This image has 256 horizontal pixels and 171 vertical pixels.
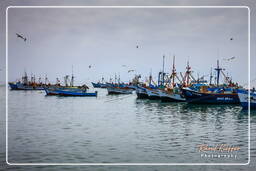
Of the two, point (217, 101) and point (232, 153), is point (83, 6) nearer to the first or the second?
point (232, 153)

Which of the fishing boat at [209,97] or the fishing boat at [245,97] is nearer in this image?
the fishing boat at [245,97]

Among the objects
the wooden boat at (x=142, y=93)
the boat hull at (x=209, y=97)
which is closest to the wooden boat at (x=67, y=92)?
the wooden boat at (x=142, y=93)

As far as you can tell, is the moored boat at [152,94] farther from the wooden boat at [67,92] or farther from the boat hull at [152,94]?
the wooden boat at [67,92]

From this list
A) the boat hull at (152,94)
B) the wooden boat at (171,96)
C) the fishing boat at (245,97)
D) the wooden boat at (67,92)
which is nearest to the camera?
the fishing boat at (245,97)

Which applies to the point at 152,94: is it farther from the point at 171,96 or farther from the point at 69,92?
the point at 69,92

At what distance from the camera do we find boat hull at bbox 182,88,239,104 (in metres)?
51.2

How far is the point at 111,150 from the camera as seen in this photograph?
15430 millimetres

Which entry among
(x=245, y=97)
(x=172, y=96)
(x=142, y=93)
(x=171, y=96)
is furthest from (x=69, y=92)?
(x=245, y=97)

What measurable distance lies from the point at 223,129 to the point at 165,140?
25.5ft

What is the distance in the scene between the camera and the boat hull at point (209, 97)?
5116cm

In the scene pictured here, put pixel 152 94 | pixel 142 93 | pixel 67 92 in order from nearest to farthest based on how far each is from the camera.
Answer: pixel 152 94 < pixel 142 93 < pixel 67 92

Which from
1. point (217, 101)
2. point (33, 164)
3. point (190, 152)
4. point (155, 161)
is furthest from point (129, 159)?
point (217, 101)

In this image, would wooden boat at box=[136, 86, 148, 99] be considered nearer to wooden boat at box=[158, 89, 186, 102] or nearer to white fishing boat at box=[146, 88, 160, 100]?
white fishing boat at box=[146, 88, 160, 100]

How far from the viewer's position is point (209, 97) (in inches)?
2014
